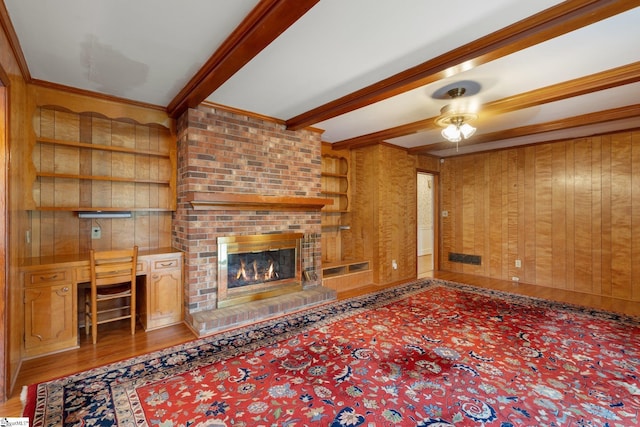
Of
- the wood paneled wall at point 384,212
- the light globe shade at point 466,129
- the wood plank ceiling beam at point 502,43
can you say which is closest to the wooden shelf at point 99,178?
the wood plank ceiling beam at point 502,43

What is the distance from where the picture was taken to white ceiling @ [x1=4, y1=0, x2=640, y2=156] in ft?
5.74

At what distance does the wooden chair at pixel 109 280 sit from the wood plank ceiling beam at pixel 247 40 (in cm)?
174

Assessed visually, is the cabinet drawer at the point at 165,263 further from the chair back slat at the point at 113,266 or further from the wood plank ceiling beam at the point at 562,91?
the wood plank ceiling beam at the point at 562,91

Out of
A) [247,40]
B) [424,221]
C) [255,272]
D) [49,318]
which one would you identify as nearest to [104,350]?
[49,318]

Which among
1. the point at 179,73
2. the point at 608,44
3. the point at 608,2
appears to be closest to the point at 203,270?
the point at 179,73

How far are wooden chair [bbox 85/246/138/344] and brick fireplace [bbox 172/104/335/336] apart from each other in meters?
0.52

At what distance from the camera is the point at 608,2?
1571 millimetres

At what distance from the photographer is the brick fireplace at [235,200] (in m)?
3.17

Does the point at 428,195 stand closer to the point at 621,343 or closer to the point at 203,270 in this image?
the point at 621,343

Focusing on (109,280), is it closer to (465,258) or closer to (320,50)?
(320,50)

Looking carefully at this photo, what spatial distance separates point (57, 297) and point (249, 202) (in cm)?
195

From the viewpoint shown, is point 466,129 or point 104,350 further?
point 466,129

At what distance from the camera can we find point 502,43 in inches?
76.9

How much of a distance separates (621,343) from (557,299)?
1.47m
